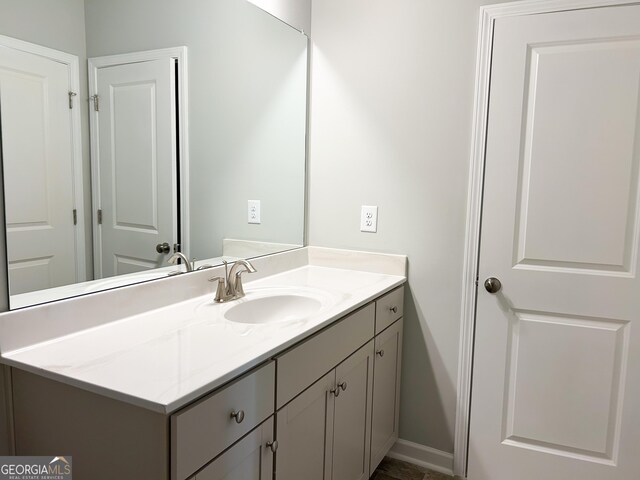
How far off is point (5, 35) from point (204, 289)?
99 cm

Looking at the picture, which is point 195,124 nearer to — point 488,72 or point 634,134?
point 488,72

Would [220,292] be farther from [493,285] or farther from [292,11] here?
[292,11]

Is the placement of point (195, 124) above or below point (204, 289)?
above

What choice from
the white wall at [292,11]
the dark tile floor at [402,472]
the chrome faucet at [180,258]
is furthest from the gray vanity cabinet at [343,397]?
the white wall at [292,11]

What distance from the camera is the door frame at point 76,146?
48.7 inches

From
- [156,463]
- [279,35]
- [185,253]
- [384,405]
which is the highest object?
[279,35]

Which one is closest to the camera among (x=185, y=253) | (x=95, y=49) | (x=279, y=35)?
(x=95, y=49)

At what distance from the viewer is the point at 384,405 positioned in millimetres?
2043

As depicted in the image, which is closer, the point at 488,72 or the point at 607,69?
the point at 607,69

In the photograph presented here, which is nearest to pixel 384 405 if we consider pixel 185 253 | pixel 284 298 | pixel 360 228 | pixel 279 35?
pixel 284 298

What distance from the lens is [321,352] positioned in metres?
1.49

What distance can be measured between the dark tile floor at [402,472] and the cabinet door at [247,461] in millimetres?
1043

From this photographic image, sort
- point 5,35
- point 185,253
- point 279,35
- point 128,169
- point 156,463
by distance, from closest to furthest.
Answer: point 156,463 < point 5,35 < point 128,169 < point 185,253 < point 279,35

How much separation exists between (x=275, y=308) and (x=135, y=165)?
748 millimetres
